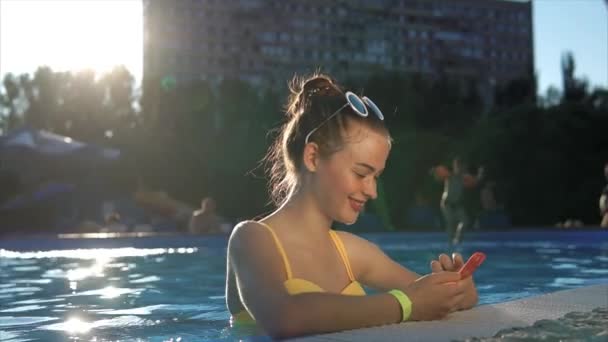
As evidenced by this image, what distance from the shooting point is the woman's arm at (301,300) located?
2.31m

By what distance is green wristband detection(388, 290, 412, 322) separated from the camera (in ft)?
8.22

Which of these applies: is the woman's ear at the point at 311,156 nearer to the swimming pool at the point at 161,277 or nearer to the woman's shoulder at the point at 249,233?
the woman's shoulder at the point at 249,233

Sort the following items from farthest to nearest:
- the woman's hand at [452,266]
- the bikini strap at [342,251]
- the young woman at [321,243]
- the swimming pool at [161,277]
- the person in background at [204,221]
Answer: the person in background at [204,221] → the swimming pool at [161,277] → the bikini strap at [342,251] → the woman's hand at [452,266] → the young woman at [321,243]

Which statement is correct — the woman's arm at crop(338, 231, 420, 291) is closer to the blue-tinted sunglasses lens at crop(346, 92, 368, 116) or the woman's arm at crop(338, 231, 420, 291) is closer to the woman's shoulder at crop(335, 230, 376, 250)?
the woman's shoulder at crop(335, 230, 376, 250)

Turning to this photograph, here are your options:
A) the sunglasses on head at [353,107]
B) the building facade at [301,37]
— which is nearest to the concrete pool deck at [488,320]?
the sunglasses on head at [353,107]

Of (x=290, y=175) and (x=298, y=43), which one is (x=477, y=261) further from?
(x=298, y=43)

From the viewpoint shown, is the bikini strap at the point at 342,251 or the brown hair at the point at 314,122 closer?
the brown hair at the point at 314,122

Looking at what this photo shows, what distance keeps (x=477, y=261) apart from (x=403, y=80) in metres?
38.5

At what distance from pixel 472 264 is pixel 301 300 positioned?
0.70m

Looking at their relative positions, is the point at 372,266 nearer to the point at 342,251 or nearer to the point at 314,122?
the point at 342,251

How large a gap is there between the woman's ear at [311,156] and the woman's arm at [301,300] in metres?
0.28

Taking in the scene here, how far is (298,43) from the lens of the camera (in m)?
80.2

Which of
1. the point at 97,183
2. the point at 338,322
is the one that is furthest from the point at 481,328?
the point at 97,183

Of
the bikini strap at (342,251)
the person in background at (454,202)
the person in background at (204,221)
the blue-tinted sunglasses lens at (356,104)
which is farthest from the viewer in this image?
the person in background at (204,221)
